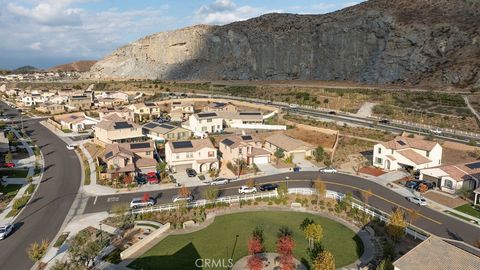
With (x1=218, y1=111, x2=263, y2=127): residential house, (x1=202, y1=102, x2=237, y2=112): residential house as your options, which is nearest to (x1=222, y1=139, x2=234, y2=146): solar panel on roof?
(x1=218, y1=111, x2=263, y2=127): residential house

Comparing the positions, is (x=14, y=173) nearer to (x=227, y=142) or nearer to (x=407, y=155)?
(x=227, y=142)

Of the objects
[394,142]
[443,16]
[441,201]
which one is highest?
[443,16]

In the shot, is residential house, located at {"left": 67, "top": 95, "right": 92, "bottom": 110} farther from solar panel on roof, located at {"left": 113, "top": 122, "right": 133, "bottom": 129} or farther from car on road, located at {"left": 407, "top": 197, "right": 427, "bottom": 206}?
car on road, located at {"left": 407, "top": 197, "right": 427, "bottom": 206}

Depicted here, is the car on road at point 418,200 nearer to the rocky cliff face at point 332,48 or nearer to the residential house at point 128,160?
the residential house at point 128,160

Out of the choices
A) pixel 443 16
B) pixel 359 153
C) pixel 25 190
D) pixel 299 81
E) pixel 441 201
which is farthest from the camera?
pixel 299 81

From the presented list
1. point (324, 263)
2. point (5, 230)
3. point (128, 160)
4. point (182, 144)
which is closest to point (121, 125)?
point (128, 160)

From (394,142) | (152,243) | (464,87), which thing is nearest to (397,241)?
(152,243)

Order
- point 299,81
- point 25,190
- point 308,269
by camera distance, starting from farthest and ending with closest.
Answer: point 299,81, point 25,190, point 308,269

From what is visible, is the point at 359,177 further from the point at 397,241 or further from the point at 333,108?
the point at 333,108
